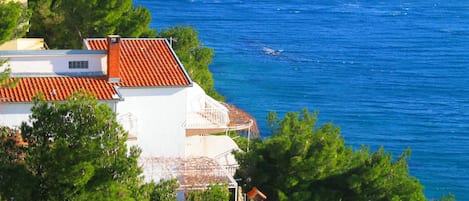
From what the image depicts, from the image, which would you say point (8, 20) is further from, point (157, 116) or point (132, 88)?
point (157, 116)

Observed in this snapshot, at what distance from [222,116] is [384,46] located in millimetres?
47772

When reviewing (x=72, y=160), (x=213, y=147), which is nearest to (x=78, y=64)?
(x=213, y=147)

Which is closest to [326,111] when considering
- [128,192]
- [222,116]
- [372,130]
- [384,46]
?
[372,130]

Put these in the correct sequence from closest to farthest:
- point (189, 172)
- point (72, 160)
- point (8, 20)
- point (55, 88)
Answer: point (72, 160), point (8, 20), point (189, 172), point (55, 88)

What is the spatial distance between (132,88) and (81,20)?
10.1 meters

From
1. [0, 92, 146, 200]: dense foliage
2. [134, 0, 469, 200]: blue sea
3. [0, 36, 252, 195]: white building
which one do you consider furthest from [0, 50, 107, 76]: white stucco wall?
[134, 0, 469, 200]: blue sea

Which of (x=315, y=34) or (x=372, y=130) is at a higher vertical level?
(x=315, y=34)

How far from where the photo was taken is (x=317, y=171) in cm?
2036

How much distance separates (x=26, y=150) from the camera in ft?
49.2

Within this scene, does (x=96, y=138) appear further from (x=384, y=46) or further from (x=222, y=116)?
Result: (x=384, y=46)

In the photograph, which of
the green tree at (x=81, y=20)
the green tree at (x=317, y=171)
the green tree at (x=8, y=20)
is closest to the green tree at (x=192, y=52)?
the green tree at (x=81, y=20)

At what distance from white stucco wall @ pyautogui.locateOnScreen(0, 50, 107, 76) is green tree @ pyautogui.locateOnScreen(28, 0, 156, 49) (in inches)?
324

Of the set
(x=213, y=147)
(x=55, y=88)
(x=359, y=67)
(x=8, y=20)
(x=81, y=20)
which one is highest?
(x=359, y=67)

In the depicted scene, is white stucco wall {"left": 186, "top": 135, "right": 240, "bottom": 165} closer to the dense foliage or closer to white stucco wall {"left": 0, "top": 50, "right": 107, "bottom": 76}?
white stucco wall {"left": 0, "top": 50, "right": 107, "bottom": 76}
